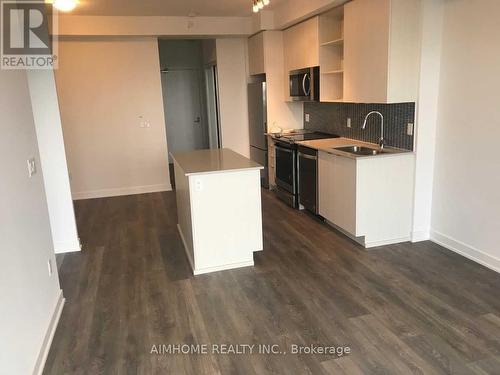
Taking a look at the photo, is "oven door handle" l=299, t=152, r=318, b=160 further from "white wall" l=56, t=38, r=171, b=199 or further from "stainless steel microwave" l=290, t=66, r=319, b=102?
"white wall" l=56, t=38, r=171, b=199

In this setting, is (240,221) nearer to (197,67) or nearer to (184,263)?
(184,263)

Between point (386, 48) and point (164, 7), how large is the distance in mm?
3067

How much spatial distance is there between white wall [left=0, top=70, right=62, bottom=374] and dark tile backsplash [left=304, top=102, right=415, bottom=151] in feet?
10.7

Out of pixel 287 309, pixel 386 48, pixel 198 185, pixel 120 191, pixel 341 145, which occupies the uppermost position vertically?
pixel 386 48

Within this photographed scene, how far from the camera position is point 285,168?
5.44 meters

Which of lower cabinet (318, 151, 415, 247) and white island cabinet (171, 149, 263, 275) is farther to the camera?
lower cabinet (318, 151, 415, 247)

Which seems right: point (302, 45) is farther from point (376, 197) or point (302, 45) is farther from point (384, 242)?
point (384, 242)

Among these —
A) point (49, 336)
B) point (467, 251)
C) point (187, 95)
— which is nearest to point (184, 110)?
point (187, 95)

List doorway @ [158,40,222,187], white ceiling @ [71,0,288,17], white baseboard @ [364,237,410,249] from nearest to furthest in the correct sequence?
white baseboard @ [364,237,410,249]
white ceiling @ [71,0,288,17]
doorway @ [158,40,222,187]

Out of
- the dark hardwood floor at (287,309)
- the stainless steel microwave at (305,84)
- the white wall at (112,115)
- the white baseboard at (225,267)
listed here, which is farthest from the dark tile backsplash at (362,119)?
the white wall at (112,115)

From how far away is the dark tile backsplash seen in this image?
13.0 feet

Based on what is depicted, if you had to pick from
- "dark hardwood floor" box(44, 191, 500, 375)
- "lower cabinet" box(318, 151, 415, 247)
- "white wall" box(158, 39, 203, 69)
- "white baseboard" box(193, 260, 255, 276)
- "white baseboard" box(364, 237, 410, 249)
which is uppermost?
"white wall" box(158, 39, 203, 69)

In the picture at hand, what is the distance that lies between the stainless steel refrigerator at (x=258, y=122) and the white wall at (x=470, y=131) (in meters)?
2.84

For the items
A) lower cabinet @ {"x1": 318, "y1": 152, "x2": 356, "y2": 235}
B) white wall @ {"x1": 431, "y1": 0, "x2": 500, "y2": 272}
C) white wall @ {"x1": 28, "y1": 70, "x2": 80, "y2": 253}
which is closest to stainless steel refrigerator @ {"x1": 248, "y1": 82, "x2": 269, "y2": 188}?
lower cabinet @ {"x1": 318, "y1": 152, "x2": 356, "y2": 235}
